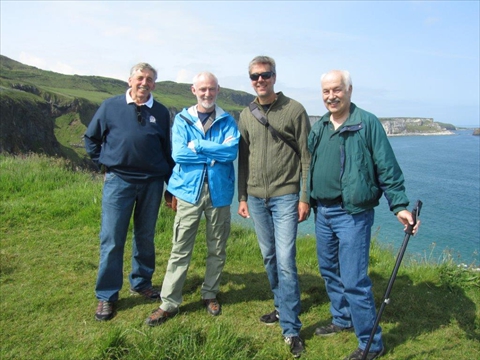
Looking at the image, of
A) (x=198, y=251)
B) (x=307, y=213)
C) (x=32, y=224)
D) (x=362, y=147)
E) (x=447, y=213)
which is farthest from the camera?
(x=447, y=213)

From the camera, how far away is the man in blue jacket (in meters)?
3.74

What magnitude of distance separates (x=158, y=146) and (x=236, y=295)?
6.61 feet

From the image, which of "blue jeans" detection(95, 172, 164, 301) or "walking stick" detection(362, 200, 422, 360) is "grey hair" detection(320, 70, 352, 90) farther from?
"blue jeans" detection(95, 172, 164, 301)

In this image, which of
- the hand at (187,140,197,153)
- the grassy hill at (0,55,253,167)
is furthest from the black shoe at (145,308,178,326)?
the grassy hill at (0,55,253,167)

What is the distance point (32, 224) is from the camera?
6.67m

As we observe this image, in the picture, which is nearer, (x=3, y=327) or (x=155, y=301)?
(x=3, y=327)

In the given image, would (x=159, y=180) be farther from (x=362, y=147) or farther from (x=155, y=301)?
(x=362, y=147)

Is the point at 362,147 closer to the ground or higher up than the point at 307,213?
higher up

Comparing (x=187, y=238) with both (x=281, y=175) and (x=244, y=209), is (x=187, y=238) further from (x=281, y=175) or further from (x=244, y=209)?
(x=281, y=175)

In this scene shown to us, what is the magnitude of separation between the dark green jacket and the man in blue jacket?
3.57ft

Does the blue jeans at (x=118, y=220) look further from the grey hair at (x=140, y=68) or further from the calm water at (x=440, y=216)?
the calm water at (x=440, y=216)

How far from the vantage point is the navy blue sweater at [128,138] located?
156 inches

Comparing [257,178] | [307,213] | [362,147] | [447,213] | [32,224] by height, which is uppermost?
[362,147]

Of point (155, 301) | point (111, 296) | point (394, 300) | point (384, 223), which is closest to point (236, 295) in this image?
point (155, 301)
